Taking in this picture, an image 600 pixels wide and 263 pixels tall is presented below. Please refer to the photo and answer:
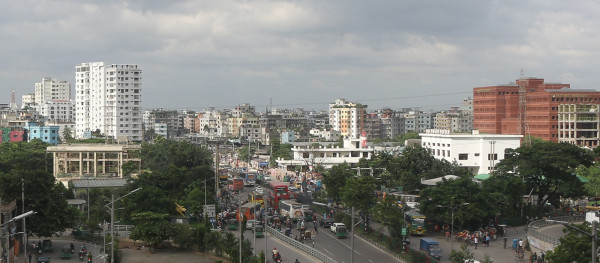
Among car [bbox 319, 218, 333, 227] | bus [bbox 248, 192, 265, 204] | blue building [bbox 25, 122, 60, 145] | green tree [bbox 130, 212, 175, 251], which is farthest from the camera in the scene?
blue building [bbox 25, 122, 60, 145]

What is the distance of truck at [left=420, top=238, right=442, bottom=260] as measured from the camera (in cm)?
4466

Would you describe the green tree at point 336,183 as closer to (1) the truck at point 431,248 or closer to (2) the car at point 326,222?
(2) the car at point 326,222

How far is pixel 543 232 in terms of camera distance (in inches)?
1914

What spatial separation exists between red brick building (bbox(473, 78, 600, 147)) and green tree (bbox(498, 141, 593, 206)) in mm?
54563

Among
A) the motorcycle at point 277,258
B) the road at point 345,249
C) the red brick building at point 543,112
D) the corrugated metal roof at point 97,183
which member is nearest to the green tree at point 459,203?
the road at point 345,249

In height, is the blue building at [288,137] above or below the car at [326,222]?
above

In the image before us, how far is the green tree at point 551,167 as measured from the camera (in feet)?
194

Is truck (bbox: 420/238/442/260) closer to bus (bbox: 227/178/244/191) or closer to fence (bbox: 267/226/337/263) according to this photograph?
fence (bbox: 267/226/337/263)

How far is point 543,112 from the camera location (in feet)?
391

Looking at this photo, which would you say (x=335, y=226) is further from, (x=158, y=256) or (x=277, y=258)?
(x=158, y=256)

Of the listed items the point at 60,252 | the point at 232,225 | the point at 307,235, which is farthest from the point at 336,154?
the point at 60,252

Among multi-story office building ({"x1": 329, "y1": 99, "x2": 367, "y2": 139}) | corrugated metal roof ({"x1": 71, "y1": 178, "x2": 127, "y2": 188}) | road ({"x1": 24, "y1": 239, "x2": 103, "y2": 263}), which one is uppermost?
multi-story office building ({"x1": 329, "y1": 99, "x2": 367, "y2": 139})

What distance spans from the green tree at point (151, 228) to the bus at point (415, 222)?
1761 cm

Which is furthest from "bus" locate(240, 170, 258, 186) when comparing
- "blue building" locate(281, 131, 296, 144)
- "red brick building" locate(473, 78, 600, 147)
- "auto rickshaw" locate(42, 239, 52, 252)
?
Answer: "blue building" locate(281, 131, 296, 144)
